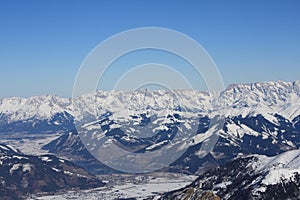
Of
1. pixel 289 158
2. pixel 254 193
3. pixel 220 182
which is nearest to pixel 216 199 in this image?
pixel 254 193

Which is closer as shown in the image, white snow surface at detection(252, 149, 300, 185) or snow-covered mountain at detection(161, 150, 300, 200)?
snow-covered mountain at detection(161, 150, 300, 200)

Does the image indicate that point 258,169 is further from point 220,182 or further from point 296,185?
point 296,185

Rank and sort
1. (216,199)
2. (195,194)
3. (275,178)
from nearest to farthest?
(216,199)
(195,194)
(275,178)

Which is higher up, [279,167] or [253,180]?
[279,167]

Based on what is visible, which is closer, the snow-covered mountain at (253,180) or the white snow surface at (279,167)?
the snow-covered mountain at (253,180)

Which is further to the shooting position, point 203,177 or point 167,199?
point 203,177

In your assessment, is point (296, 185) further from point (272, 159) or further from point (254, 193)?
point (272, 159)

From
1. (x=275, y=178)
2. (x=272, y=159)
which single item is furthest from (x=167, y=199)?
(x=272, y=159)

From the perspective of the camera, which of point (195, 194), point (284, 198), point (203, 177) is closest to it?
point (195, 194)
